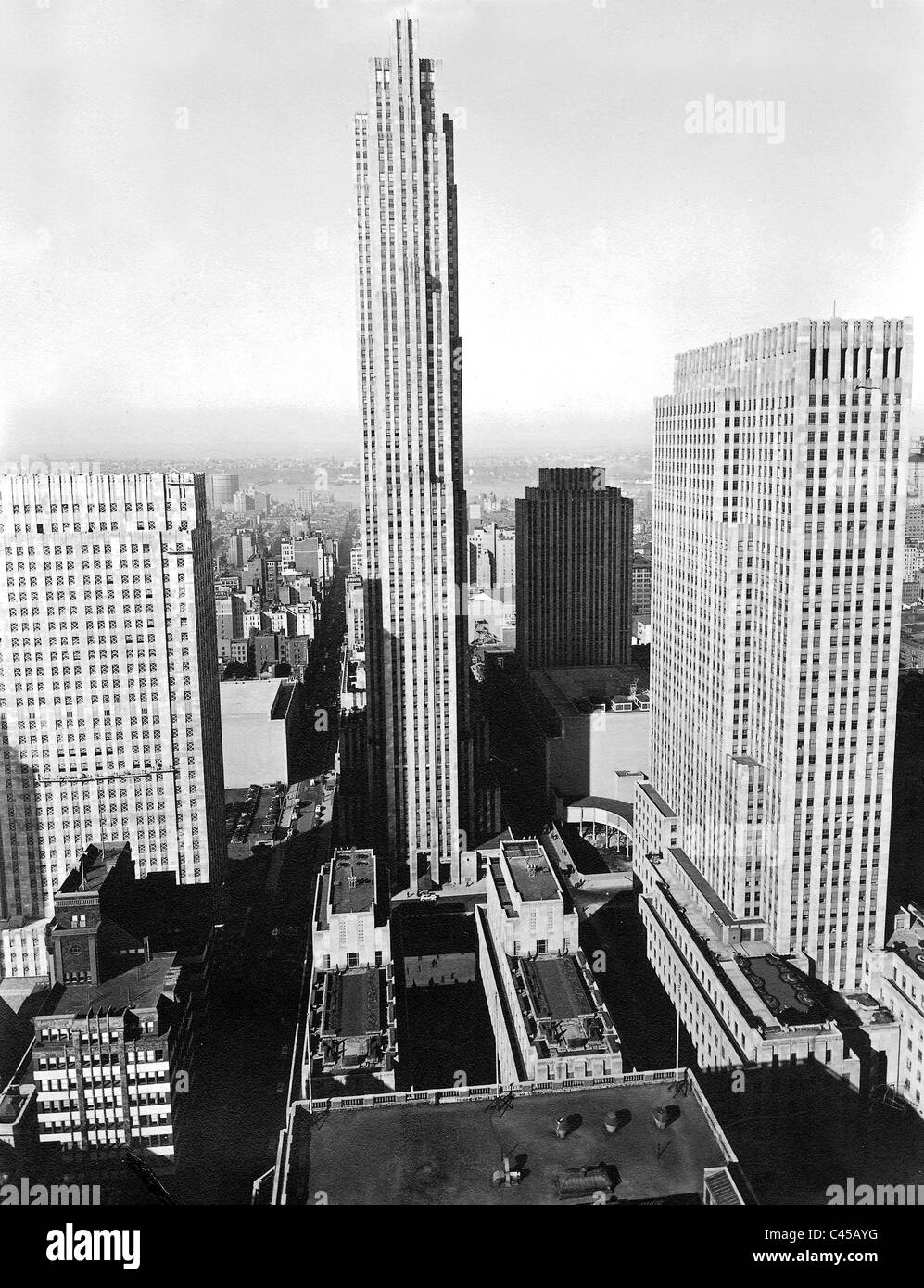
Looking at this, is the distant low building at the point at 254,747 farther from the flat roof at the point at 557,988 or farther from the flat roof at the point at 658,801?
the flat roof at the point at 557,988

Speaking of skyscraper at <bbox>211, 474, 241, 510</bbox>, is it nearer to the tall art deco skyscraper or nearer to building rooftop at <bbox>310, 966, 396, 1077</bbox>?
the tall art deco skyscraper

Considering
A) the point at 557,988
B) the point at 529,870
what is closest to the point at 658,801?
the point at 529,870

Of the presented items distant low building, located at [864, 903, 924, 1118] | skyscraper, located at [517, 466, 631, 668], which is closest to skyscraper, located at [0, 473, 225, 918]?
distant low building, located at [864, 903, 924, 1118]

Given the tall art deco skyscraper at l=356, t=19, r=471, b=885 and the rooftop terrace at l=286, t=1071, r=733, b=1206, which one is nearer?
the rooftop terrace at l=286, t=1071, r=733, b=1206

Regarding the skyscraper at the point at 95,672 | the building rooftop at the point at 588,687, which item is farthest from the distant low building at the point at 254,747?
the skyscraper at the point at 95,672

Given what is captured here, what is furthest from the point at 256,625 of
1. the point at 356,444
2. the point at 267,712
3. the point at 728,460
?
the point at 728,460

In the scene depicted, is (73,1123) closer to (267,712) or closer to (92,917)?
(92,917)
